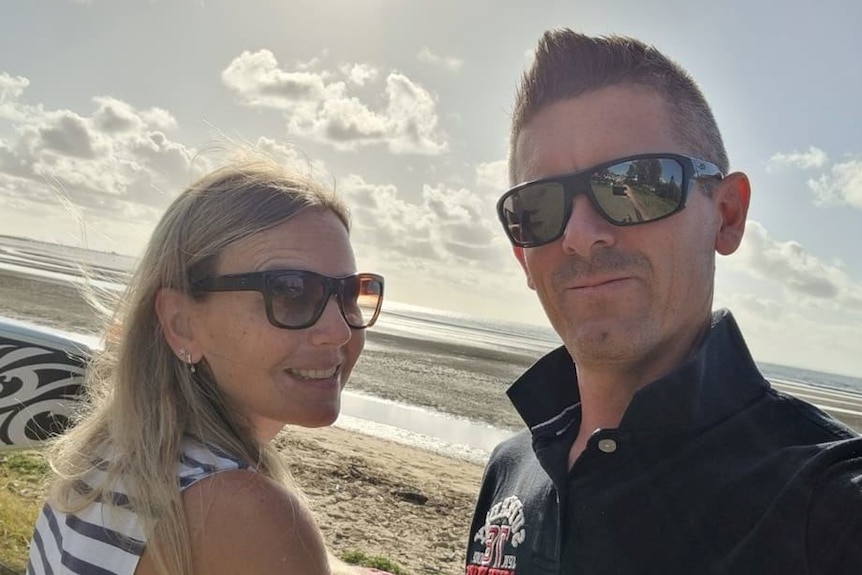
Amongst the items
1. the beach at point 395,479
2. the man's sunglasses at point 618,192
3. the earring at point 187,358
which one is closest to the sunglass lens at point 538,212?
the man's sunglasses at point 618,192

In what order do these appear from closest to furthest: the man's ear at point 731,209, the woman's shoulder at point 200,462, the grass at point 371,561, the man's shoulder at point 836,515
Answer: the man's shoulder at point 836,515 → the woman's shoulder at point 200,462 → the man's ear at point 731,209 → the grass at point 371,561

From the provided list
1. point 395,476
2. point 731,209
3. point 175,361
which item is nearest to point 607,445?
point 731,209

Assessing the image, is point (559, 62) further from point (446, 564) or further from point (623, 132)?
point (446, 564)

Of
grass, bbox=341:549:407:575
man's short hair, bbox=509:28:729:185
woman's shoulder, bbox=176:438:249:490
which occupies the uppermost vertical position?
man's short hair, bbox=509:28:729:185

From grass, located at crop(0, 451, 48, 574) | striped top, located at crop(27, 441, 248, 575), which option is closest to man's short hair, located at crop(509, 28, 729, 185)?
striped top, located at crop(27, 441, 248, 575)

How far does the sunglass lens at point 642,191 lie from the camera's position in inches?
67.5

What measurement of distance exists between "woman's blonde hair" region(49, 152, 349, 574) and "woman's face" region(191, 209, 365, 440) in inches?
2.0

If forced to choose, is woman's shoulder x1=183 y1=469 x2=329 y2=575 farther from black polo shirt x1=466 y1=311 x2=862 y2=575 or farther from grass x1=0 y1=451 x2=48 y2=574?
grass x1=0 y1=451 x2=48 y2=574

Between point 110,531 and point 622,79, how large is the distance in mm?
1895

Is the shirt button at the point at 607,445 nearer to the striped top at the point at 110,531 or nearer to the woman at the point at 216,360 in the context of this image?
the woman at the point at 216,360

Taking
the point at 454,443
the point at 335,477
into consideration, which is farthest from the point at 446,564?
the point at 454,443

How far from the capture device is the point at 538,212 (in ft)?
6.16

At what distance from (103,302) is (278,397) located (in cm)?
94

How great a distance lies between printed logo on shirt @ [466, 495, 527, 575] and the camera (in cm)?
175
